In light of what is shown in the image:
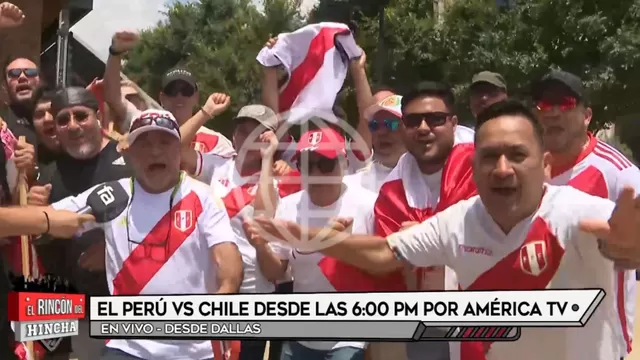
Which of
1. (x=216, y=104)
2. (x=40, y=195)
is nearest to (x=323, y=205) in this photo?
(x=216, y=104)

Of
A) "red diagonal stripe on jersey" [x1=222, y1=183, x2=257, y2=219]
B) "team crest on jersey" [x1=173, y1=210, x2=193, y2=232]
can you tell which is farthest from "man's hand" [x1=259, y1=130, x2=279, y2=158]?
"team crest on jersey" [x1=173, y1=210, x2=193, y2=232]

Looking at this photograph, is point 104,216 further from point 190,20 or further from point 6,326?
point 190,20

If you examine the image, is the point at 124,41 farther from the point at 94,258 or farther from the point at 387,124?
the point at 387,124

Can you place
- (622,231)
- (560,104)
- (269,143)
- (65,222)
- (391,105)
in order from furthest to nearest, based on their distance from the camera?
(65,222), (269,143), (391,105), (560,104), (622,231)

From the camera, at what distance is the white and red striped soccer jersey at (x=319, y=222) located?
2545 millimetres

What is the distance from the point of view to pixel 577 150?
240cm

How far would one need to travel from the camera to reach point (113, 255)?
9.00ft

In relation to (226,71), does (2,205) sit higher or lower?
lower

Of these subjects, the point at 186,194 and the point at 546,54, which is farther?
the point at 186,194

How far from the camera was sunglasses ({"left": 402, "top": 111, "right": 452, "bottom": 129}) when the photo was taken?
2.46 meters

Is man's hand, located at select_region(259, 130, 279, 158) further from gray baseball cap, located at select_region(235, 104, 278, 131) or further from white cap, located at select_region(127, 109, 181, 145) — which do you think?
white cap, located at select_region(127, 109, 181, 145)

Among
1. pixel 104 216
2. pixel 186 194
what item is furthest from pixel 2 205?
pixel 186 194

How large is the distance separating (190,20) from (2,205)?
91 cm

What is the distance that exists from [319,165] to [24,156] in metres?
1.08
